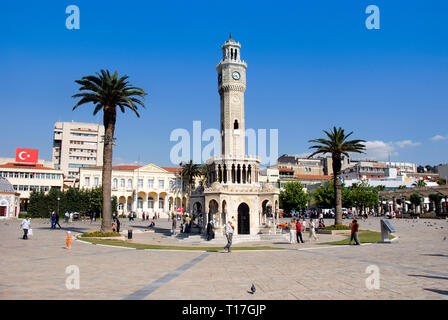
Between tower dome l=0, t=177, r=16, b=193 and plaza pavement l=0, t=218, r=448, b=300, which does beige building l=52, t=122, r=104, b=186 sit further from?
plaza pavement l=0, t=218, r=448, b=300

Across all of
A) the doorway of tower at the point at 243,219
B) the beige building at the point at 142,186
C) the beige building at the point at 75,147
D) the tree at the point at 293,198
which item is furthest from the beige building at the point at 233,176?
the beige building at the point at 75,147

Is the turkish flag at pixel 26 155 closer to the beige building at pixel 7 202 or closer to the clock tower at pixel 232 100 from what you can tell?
the beige building at pixel 7 202

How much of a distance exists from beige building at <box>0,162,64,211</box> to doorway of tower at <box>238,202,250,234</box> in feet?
203

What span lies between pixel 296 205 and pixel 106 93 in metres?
61.6

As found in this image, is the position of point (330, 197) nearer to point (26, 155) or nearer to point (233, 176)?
point (233, 176)

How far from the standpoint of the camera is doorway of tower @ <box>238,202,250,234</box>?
143ft

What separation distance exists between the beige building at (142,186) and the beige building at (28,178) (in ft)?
22.2

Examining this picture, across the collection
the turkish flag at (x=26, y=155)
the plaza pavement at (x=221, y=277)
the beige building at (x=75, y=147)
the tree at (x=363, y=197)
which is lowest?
the plaza pavement at (x=221, y=277)

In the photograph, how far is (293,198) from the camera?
84750mm

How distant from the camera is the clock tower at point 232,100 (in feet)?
151

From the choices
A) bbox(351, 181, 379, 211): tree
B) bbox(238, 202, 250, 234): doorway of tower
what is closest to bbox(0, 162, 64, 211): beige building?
bbox(238, 202, 250, 234): doorway of tower

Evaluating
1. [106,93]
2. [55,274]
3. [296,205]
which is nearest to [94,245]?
[55,274]

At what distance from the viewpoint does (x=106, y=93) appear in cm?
3359
